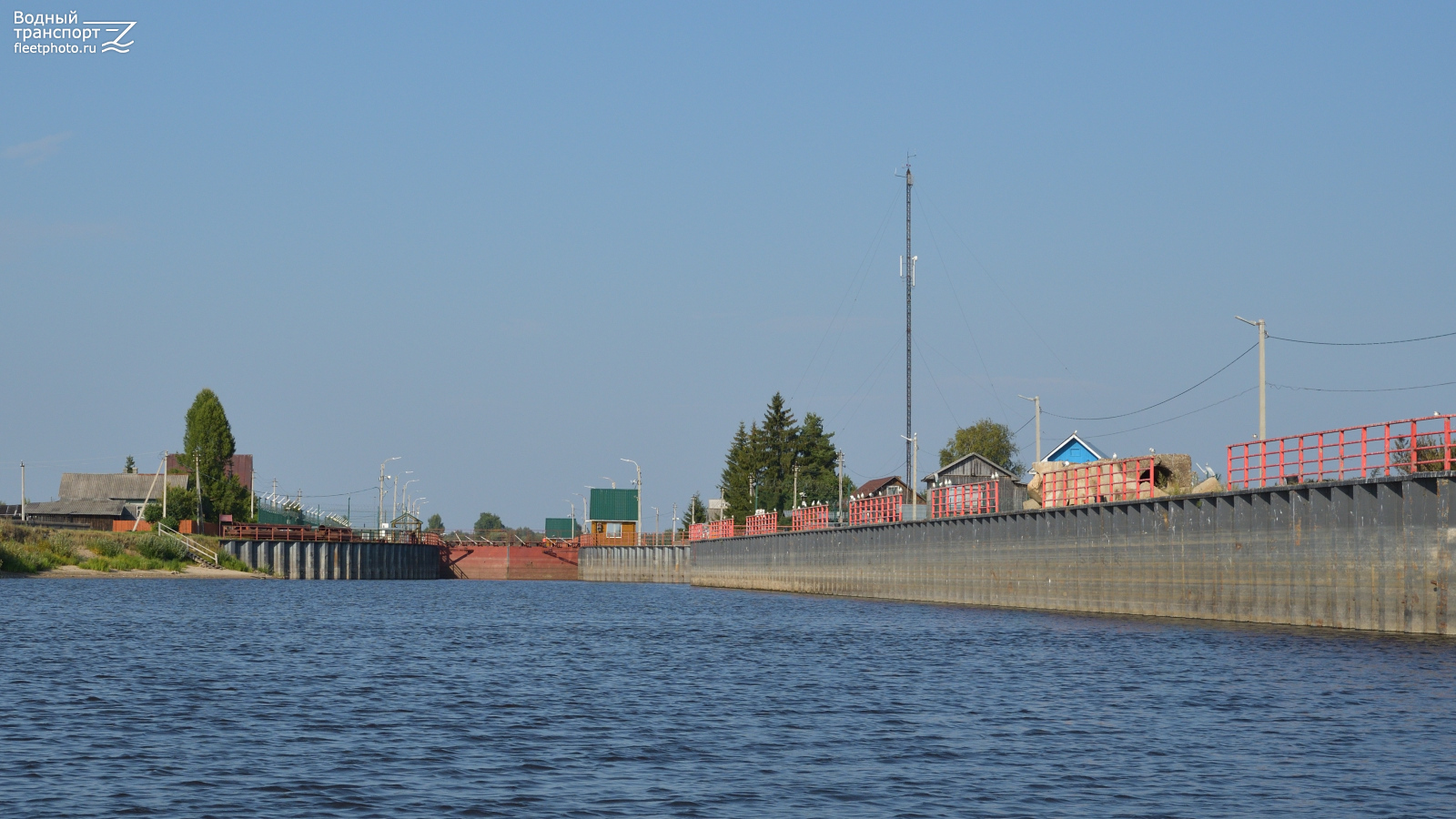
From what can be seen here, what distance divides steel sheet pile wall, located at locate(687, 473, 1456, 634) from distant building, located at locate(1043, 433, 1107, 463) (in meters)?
14.5

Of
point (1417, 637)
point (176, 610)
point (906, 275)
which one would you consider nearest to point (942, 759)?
point (1417, 637)

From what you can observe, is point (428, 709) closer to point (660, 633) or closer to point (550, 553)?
point (660, 633)

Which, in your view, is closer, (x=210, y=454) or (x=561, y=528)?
(x=210, y=454)

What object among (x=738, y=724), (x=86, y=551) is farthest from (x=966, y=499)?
(x=86, y=551)

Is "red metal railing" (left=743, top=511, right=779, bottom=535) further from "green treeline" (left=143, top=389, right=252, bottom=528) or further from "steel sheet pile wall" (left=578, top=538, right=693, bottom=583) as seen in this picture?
"green treeline" (left=143, top=389, right=252, bottom=528)

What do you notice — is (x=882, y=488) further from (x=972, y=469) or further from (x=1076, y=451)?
(x=1076, y=451)

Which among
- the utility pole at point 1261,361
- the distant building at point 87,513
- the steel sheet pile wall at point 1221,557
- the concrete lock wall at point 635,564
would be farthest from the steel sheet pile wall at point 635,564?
the utility pole at point 1261,361

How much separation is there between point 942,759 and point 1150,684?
9615 mm

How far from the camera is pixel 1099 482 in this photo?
5184cm

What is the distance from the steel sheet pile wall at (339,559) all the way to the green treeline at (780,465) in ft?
134

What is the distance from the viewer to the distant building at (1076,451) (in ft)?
257

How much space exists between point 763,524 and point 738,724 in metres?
77.4

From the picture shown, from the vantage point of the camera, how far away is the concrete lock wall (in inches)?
4791

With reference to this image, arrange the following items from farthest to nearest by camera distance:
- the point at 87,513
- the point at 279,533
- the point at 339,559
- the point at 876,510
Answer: the point at 87,513 → the point at 279,533 → the point at 339,559 → the point at 876,510
